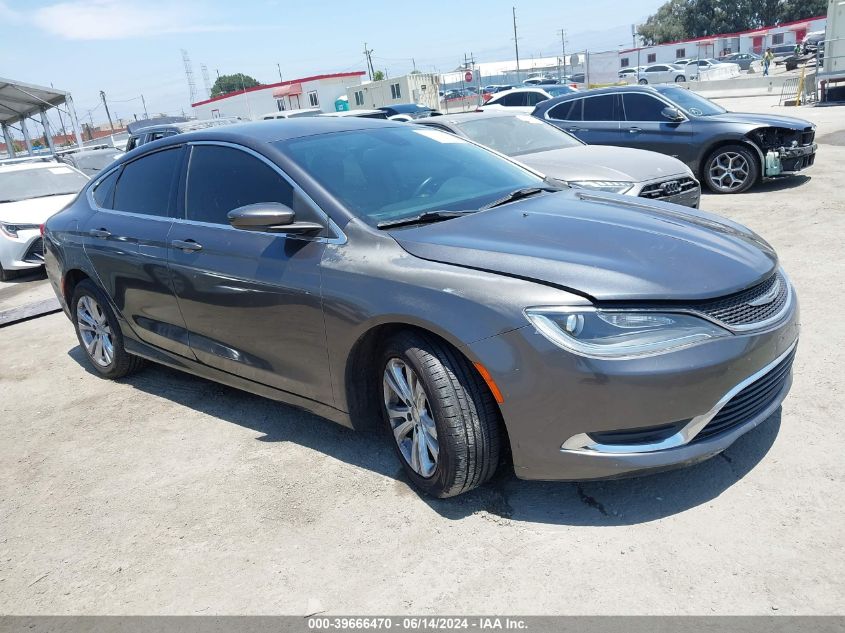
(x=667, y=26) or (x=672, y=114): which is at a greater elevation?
(x=667, y=26)

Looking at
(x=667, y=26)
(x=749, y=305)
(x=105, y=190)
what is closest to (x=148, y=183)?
(x=105, y=190)

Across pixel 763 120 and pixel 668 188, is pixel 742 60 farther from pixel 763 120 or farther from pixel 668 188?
pixel 668 188

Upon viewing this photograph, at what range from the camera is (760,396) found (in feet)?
9.70

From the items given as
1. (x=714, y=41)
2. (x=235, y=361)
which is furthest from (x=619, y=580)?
(x=714, y=41)

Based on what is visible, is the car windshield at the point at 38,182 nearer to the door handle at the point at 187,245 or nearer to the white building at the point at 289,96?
the door handle at the point at 187,245

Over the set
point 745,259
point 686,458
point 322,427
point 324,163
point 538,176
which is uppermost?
point 324,163

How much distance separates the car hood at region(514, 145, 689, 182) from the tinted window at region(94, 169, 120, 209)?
3845mm

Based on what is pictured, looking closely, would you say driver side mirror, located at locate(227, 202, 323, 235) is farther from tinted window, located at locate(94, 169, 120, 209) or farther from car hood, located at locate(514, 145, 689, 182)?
car hood, located at locate(514, 145, 689, 182)

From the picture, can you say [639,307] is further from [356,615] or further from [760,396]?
[356,615]

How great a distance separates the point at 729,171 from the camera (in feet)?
33.0

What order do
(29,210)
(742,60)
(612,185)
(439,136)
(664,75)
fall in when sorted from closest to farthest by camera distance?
1. (439,136)
2. (612,185)
3. (29,210)
4. (664,75)
5. (742,60)

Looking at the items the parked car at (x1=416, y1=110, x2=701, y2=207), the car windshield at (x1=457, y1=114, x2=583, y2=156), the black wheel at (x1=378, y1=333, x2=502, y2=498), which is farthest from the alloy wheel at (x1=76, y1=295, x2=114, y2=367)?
the car windshield at (x1=457, y1=114, x2=583, y2=156)

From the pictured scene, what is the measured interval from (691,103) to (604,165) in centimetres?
405
